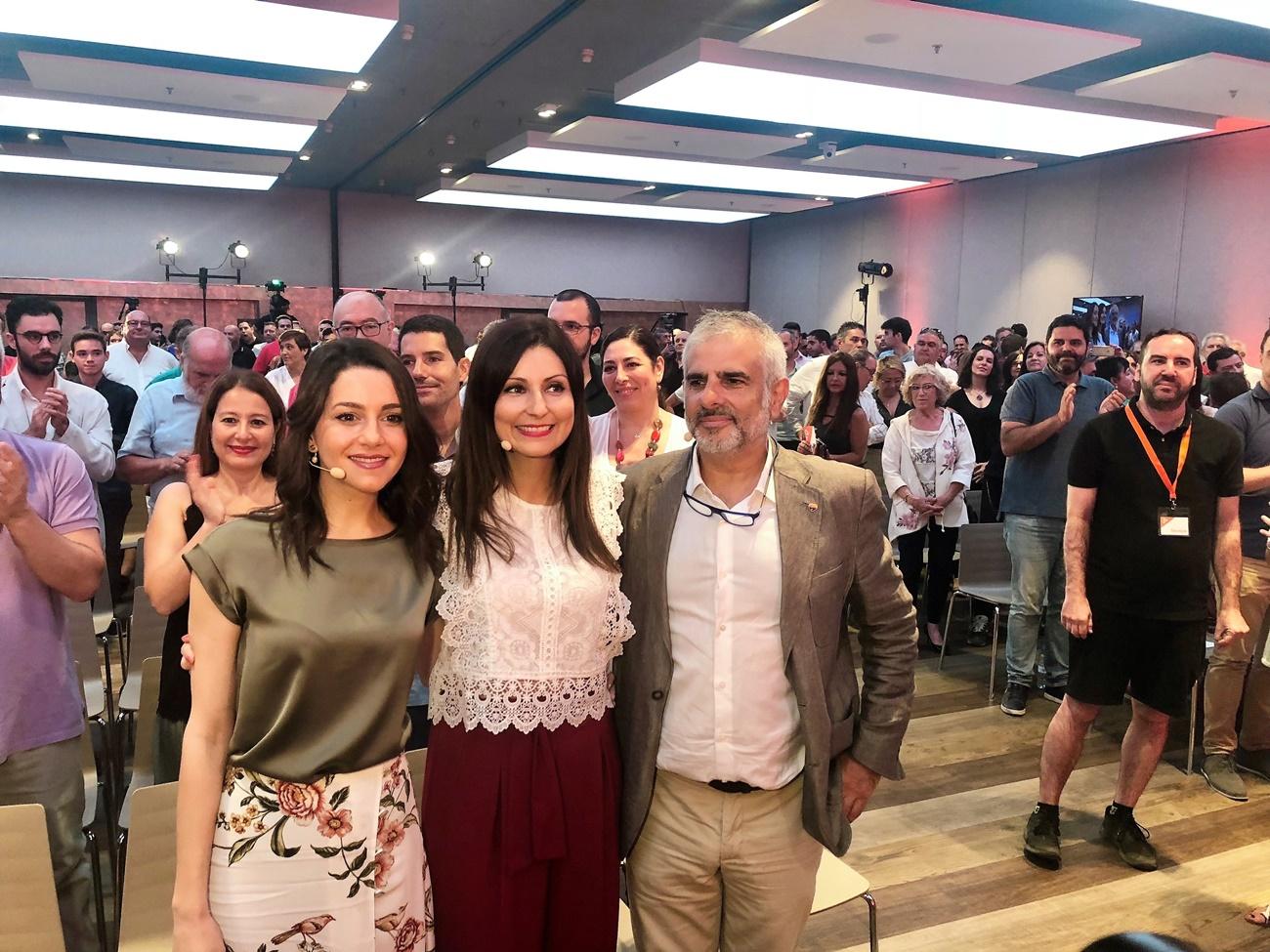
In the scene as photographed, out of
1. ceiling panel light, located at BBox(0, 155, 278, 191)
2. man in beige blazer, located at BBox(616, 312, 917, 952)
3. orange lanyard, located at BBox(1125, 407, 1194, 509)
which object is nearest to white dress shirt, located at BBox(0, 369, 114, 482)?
man in beige blazer, located at BBox(616, 312, 917, 952)

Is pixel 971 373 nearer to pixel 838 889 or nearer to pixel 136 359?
pixel 838 889

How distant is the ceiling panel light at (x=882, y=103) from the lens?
691 centimetres

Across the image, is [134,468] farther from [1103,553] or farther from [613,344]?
[1103,553]

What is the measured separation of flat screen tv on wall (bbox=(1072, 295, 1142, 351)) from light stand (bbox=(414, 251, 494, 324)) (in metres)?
9.44

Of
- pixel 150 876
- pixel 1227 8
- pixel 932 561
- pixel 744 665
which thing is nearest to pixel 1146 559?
pixel 744 665

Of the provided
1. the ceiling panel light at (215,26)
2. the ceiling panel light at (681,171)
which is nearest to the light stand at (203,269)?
the ceiling panel light at (681,171)

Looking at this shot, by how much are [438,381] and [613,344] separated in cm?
63

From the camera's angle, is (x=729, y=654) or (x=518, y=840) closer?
(x=518, y=840)

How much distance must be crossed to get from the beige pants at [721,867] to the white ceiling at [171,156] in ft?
35.8

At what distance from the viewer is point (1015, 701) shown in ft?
15.3

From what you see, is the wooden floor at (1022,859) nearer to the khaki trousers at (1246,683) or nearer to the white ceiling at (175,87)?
the khaki trousers at (1246,683)

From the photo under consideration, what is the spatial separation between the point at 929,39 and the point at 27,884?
641cm

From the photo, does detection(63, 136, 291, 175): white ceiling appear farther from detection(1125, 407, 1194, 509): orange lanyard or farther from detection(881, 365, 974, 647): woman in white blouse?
detection(1125, 407, 1194, 509): orange lanyard

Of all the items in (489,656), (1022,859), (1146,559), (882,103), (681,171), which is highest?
(681,171)
